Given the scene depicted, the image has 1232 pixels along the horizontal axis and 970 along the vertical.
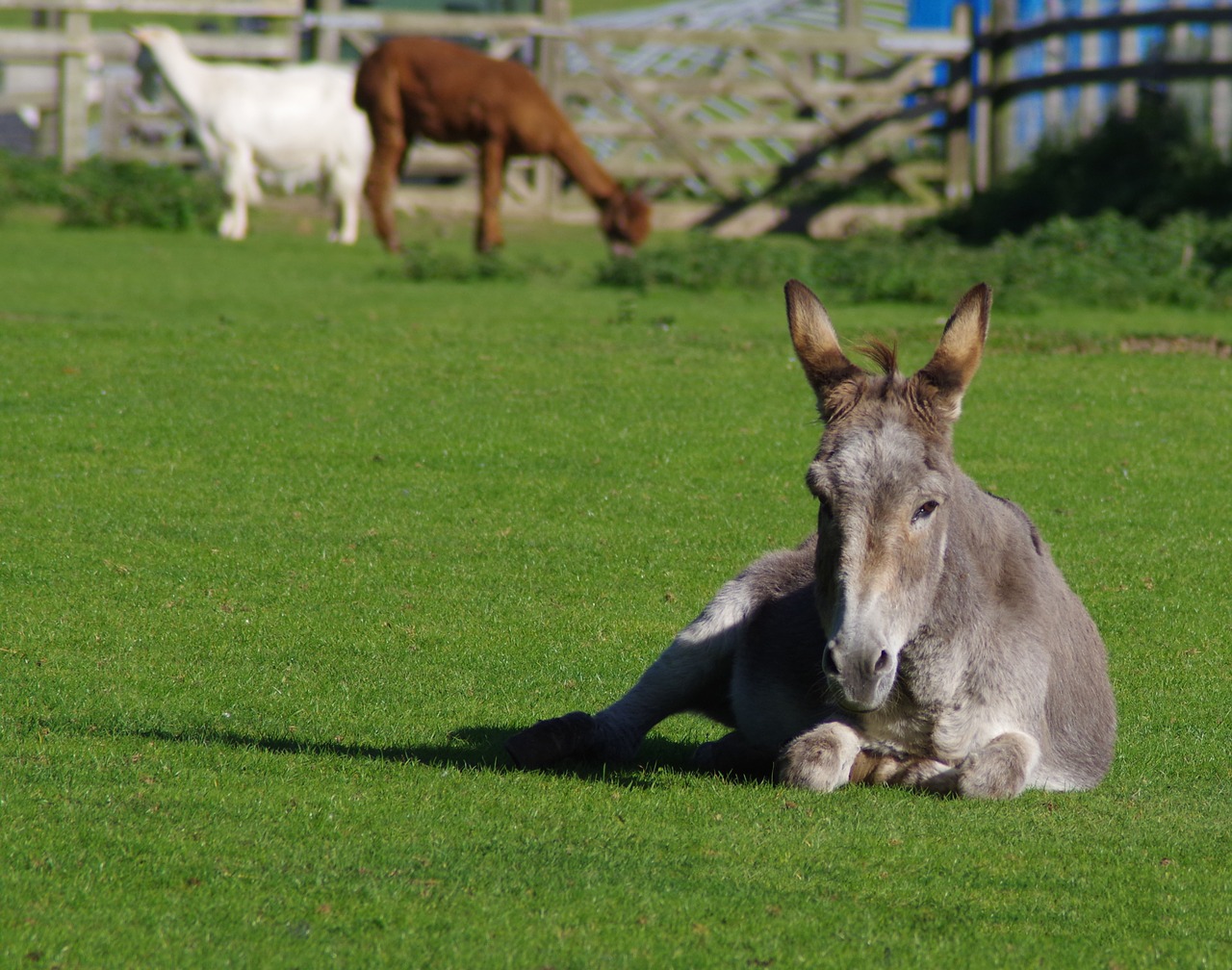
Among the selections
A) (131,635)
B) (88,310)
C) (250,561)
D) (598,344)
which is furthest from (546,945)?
(88,310)

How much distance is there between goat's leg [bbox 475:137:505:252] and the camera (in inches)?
796

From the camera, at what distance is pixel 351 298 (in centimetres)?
1686

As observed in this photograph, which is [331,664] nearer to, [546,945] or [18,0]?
[546,945]

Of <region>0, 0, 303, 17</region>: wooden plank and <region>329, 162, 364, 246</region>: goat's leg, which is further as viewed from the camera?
<region>0, 0, 303, 17</region>: wooden plank

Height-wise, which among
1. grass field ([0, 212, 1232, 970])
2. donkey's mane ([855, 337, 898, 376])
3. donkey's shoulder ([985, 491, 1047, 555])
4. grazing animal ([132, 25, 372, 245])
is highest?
grazing animal ([132, 25, 372, 245])

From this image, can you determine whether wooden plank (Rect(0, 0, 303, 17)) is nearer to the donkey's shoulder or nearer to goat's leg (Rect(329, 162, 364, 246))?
goat's leg (Rect(329, 162, 364, 246))

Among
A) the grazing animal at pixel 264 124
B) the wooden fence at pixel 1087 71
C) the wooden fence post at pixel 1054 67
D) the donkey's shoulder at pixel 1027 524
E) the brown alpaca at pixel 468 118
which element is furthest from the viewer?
the wooden fence post at pixel 1054 67

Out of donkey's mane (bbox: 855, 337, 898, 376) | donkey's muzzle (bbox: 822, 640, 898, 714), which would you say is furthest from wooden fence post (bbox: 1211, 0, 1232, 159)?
donkey's muzzle (bbox: 822, 640, 898, 714)

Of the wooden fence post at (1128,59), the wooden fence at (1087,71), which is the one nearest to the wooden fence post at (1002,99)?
the wooden fence at (1087,71)

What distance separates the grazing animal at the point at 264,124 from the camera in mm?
23578

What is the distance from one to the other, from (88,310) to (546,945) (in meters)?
12.1

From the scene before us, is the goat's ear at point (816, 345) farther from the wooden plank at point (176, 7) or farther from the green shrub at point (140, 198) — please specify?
the wooden plank at point (176, 7)

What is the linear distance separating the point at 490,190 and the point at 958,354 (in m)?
14.9

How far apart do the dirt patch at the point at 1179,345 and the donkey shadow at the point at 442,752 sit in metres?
9.72
